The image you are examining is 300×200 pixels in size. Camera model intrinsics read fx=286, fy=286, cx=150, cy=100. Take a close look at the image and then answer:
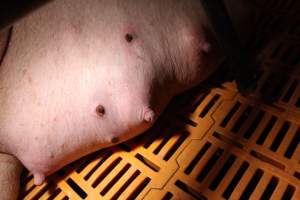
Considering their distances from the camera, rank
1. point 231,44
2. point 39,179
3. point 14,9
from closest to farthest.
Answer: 1. point 14,9
2. point 231,44
3. point 39,179

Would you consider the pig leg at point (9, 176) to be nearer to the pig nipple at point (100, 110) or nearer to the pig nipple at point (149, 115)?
the pig nipple at point (100, 110)

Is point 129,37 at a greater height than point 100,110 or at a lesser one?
greater

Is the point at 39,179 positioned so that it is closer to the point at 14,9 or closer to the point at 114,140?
the point at 114,140

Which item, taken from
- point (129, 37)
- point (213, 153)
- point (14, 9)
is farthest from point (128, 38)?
point (14, 9)

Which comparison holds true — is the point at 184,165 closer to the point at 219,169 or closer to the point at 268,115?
the point at 219,169

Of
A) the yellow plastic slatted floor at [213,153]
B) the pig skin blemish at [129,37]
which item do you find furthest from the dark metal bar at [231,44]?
the pig skin blemish at [129,37]

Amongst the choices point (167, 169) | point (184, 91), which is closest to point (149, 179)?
point (167, 169)

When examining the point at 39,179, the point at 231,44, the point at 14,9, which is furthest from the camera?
the point at 39,179
